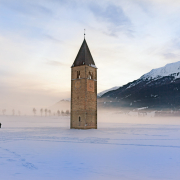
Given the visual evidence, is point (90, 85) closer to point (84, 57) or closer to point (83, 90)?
point (83, 90)

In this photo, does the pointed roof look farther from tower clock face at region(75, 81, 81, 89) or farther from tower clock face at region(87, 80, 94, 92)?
tower clock face at region(75, 81, 81, 89)

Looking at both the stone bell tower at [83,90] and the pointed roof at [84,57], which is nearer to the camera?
the stone bell tower at [83,90]

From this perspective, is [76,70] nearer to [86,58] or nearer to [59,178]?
[86,58]

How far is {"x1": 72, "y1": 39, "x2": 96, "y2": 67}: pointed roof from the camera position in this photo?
48438 millimetres

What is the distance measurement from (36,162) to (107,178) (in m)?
5.57

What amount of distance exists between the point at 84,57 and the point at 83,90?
678 centimetres

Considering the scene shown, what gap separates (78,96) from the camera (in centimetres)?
4766

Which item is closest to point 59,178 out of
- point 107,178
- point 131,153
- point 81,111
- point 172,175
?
point 107,178

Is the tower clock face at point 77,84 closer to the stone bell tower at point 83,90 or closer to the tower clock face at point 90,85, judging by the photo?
the stone bell tower at point 83,90

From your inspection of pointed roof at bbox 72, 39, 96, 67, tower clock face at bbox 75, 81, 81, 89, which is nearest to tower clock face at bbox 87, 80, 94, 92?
tower clock face at bbox 75, 81, 81, 89

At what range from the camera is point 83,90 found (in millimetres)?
47156

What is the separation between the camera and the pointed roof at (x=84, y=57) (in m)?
48.4

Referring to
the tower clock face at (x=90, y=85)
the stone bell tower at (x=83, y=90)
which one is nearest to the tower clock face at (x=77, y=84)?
the stone bell tower at (x=83, y=90)

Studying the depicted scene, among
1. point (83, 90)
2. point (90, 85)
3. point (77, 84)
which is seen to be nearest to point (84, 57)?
point (77, 84)
